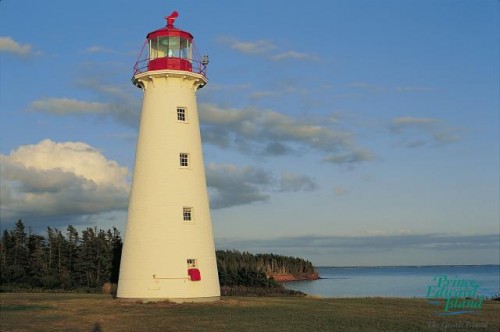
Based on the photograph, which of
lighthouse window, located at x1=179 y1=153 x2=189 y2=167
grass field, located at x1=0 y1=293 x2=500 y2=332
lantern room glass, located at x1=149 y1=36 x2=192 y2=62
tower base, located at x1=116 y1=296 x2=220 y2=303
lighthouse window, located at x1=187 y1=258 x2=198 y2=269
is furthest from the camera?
lantern room glass, located at x1=149 y1=36 x2=192 y2=62

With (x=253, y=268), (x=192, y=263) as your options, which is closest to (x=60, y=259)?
(x=253, y=268)

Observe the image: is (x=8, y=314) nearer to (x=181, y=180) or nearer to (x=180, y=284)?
(x=180, y=284)

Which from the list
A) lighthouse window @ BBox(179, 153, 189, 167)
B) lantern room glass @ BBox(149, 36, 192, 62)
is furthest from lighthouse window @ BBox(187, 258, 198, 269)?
lantern room glass @ BBox(149, 36, 192, 62)

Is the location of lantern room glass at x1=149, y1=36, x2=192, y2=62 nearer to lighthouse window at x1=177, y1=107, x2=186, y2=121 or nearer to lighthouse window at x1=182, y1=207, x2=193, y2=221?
lighthouse window at x1=177, y1=107, x2=186, y2=121

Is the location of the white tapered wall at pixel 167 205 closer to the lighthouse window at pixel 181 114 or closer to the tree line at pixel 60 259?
the lighthouse window at pixel 181 114

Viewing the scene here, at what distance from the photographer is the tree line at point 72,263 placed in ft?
160

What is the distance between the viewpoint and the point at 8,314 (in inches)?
965

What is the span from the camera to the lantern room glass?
2966cm

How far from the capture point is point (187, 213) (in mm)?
28625

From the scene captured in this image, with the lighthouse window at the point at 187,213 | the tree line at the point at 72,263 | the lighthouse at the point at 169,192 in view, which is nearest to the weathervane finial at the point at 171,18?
the lighthouse at the point at 169,192

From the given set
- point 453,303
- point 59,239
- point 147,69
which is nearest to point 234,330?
point 453,303

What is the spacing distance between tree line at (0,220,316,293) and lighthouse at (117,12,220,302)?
18092 mm

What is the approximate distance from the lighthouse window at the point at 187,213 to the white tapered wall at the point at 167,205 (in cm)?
16

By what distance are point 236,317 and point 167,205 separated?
25.0 feet
